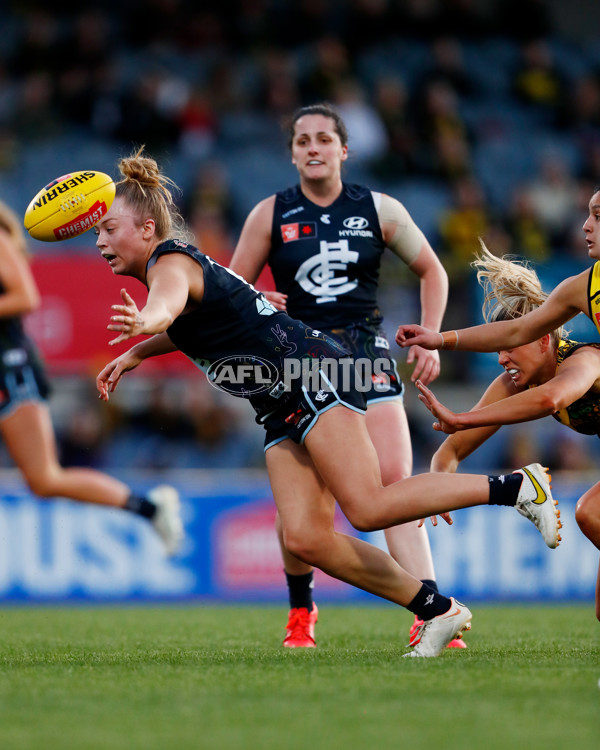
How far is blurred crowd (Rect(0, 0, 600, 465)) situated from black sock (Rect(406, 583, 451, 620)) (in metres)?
6.61

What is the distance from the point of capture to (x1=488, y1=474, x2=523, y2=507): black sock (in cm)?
433

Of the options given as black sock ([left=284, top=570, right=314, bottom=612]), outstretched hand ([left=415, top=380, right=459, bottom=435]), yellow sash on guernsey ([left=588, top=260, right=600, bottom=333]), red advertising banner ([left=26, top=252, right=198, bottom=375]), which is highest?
red advertising banner ([left=26, top=252, right=198, bottom=375])

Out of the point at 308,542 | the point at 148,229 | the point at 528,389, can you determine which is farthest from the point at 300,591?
the point at 148,229

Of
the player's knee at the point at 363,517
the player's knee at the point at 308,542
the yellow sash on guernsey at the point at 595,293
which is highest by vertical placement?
the yellow sash on guernsey at the point at 595,293

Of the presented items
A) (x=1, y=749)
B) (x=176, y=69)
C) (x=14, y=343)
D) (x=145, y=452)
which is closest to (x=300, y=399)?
(x=1, y=749)

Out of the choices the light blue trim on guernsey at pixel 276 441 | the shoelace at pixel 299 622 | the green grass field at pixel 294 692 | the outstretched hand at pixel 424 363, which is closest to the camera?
the green grass field at pixel 294 692

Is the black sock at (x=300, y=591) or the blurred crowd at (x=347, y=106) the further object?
the blurred crowd at (x=347, y=106)

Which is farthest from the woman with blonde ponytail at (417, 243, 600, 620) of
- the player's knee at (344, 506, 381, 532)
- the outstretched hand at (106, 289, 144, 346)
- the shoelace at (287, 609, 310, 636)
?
the outstretched hand at (106, 289, 144, 346)

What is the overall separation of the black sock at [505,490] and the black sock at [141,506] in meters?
2.93

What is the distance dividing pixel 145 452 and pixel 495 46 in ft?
28.9

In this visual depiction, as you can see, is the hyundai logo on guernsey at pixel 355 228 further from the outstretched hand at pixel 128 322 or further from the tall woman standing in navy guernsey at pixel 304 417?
the outstretched hand at pixel 128 322

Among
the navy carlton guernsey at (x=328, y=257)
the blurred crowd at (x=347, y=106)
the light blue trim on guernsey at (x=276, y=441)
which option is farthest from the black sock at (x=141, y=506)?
the blurred crowd at (x=347, y=106)

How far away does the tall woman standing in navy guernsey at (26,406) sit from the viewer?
6.38 meters

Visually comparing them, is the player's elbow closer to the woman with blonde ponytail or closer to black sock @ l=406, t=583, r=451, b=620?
the woman with blonde ponytail
